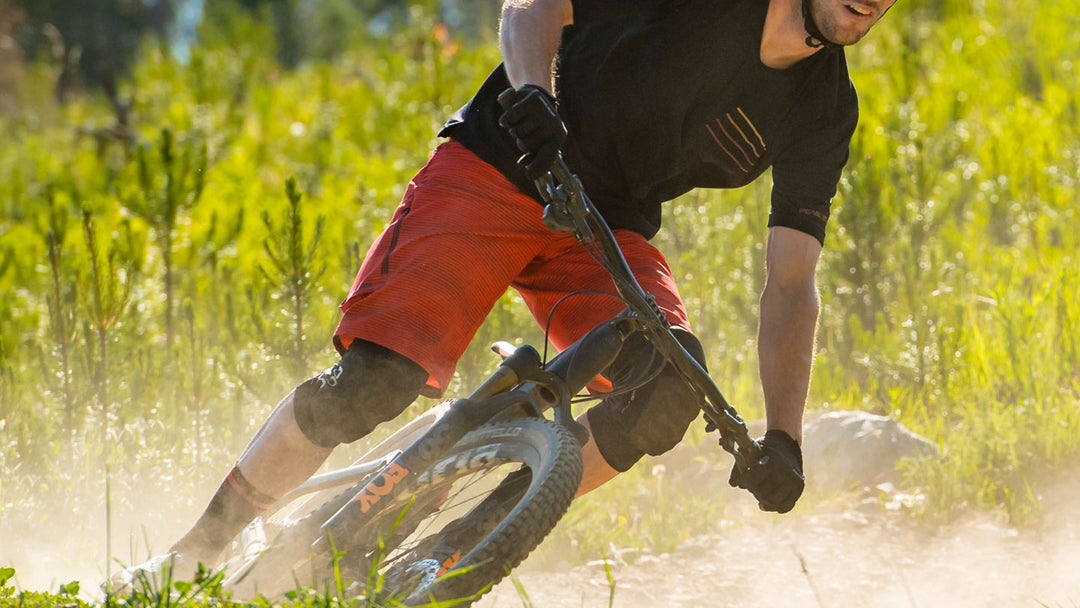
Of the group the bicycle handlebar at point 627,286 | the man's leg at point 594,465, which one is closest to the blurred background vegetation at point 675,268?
the man's leg at point 594,465

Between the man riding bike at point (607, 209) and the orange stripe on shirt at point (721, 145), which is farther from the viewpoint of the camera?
the orange stripe on shirt at point (721, 145)

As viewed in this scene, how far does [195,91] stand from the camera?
32.3 feet

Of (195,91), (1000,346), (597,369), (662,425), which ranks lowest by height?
(1000,346)

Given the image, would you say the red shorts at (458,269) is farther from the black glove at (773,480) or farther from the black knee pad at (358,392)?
the black glove at (773,480)

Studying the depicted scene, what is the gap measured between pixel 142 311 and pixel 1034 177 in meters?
5.09

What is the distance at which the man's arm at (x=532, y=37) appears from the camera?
2637 millimetres

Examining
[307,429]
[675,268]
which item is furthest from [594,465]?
[675,268]

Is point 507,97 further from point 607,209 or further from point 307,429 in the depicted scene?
point 307,429

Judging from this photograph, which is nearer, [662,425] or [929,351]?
[662,425]

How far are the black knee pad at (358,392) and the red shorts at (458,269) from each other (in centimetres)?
4

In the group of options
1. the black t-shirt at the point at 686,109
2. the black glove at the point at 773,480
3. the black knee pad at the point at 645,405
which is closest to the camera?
the black glove at the point at 773,480

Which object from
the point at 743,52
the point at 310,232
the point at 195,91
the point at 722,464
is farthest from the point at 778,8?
the point at 195,91

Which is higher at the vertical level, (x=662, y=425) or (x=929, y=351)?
(x=662, y=425)

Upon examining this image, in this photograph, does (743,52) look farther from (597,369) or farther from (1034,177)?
(1034,177)
